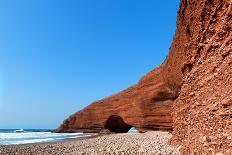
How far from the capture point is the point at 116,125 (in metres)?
45.7

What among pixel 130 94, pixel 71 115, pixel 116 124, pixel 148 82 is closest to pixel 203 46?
pixel 148 82

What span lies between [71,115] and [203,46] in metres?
49.7

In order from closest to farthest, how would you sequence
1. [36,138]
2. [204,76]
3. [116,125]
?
[204,76] < [36,138] < [116,125]

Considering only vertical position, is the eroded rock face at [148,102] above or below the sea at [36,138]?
above

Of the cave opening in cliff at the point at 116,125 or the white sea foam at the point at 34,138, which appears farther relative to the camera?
the cave opening in cliff at the point at 116,125

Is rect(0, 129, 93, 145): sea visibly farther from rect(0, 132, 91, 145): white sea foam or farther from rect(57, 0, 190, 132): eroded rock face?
rect(57, 0, 190, 132): eroded rock face

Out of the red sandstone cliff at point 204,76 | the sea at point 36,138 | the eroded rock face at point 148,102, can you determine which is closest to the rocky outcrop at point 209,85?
the red sandstone cliff at point 204,76

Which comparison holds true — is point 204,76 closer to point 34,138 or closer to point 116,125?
point 34,138

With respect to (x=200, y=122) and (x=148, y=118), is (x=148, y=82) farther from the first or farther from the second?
(x=200, y=122)

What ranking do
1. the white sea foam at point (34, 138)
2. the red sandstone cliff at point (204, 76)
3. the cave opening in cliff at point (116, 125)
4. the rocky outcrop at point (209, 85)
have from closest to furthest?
the rocky outcrop at point (209, 85) < the red sandstone cliff at point (204, 76) < the white sea foam at point (34, 138) < the cave opening in cliff at point (116, 125)

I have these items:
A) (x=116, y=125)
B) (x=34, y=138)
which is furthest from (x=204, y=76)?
(x=116, y=125)

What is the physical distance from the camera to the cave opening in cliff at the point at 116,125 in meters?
44.3

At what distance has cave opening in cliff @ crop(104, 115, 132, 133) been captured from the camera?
44269 mm

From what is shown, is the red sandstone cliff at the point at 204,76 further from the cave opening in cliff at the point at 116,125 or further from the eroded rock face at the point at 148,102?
the cave opening in cliff at the point at 116,125
